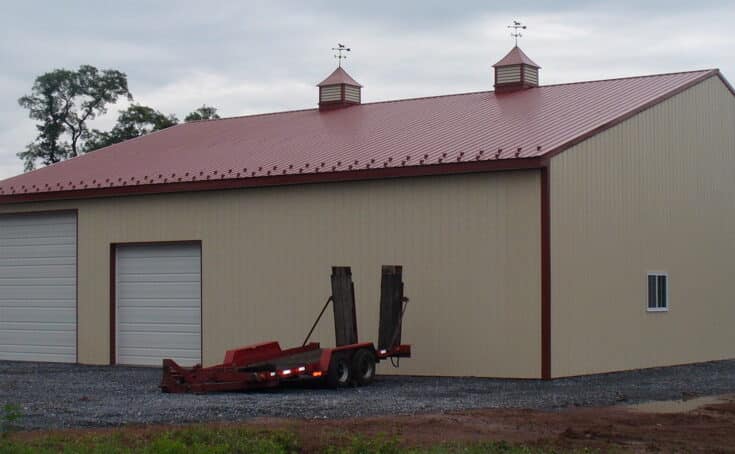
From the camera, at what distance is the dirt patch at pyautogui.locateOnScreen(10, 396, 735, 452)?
11.8 metres

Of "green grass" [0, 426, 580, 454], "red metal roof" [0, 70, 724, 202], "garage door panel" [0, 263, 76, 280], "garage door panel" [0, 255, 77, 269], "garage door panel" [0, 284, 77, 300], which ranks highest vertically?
"red metal roof" [0, 70, 724, 202]

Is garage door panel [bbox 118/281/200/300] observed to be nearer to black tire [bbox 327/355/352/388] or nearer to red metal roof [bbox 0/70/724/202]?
red metal roof [bbox 0/70/724/202]

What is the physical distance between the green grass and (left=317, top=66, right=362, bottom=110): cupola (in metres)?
17.9

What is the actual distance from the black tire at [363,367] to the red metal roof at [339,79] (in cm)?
1206

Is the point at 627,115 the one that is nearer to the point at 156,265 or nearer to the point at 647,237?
the point at 647,237

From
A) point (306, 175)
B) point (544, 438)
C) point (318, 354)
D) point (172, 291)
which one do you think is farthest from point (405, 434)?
point (172, 291)

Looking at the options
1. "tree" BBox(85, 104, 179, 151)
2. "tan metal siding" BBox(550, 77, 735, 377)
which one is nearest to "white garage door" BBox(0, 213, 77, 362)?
"tan metal siding" BBox(550, 77, 735, 377)

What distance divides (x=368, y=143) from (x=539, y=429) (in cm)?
1085

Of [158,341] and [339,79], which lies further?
[339,79]

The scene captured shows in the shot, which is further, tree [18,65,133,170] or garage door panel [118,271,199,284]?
tree [18,65,133,170]

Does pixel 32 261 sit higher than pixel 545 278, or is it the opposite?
pixel 32 261

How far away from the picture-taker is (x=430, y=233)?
20.0 m

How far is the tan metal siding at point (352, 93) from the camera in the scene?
29.2 metres

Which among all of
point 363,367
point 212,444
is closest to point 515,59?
point 363,367
